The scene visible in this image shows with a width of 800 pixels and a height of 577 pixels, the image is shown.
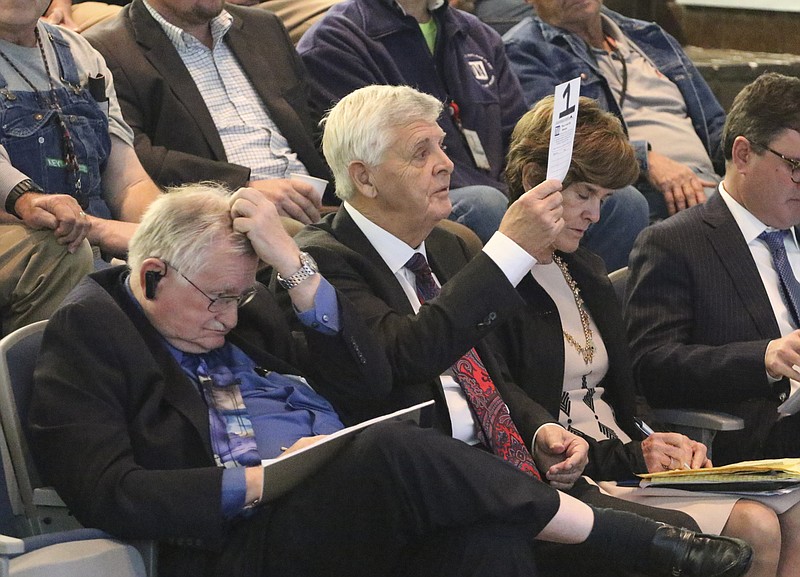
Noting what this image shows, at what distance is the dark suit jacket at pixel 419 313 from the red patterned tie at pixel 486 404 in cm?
6

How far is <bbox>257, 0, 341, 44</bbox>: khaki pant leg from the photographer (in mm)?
4441

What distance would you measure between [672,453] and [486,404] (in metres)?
0.47

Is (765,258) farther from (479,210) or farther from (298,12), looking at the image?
(298,12)

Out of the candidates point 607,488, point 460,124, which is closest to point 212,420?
point 607,488

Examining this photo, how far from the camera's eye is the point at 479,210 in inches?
144

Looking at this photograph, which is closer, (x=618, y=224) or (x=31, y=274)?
(x=31, y=274)

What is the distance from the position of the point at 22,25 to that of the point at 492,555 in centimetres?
168

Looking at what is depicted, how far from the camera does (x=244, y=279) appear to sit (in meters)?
2.34

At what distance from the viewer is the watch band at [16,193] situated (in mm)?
2768

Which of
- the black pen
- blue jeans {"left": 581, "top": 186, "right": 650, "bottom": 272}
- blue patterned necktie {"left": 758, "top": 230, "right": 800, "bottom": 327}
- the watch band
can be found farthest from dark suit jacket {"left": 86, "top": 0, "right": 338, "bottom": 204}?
blue patterned necktie {"left": 758, "top": 230, "right": 800, "bottom": 327}

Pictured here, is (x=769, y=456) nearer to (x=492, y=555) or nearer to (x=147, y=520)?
(x=492, y=555)

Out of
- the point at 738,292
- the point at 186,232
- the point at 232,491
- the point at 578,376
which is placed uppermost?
the point at 186,232

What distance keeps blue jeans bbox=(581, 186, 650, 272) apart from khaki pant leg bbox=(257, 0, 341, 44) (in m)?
1.23

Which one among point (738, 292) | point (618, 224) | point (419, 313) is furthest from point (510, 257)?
point (618, 224)
